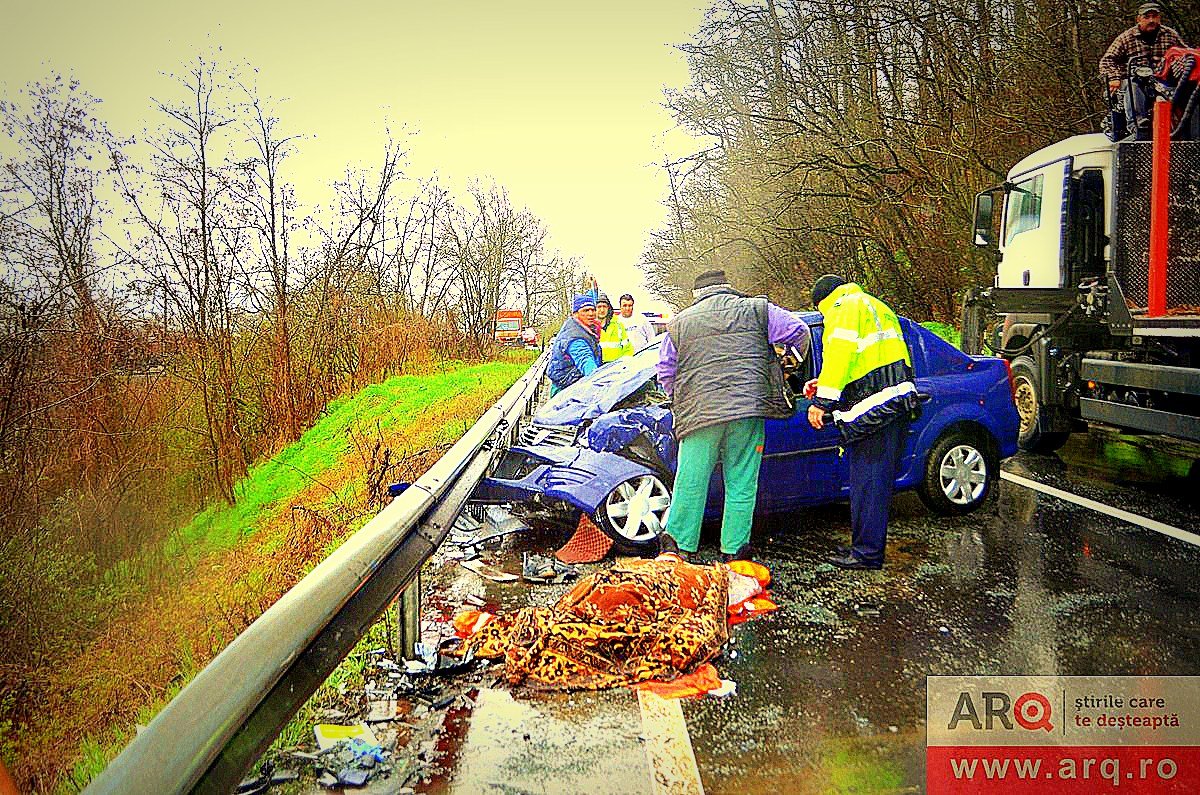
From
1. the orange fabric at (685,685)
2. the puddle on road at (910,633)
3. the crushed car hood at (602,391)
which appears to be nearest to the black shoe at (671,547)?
the puddle on road at (910,633)

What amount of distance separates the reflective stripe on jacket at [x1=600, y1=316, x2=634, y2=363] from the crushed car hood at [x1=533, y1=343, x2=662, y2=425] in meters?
4.52

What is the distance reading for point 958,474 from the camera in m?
7.41

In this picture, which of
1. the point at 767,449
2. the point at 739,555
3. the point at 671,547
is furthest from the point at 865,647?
the point at 767,449

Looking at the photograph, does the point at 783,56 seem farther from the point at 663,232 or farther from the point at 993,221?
the point at 663,232

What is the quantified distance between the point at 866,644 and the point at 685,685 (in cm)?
104

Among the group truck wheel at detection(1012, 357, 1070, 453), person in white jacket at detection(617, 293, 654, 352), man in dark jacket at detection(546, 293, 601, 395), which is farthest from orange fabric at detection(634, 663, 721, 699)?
person in white jacket at detection(617, 293, 654, 352)

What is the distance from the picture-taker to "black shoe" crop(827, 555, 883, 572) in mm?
5980

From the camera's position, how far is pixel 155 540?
860cm

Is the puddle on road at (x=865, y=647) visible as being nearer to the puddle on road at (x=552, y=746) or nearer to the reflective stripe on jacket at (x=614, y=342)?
the puddle on road at (x=552, y=746)

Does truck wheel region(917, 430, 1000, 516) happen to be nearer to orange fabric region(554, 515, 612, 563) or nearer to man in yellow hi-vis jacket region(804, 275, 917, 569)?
man in yellow hi-vis jacket region(804, 275, 917, 569)

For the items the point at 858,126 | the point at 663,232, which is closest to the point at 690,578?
the point at 858,126

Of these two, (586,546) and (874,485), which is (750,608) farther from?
(586,546)

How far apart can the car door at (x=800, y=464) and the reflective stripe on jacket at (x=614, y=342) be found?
19.8ft

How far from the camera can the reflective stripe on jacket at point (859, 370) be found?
5914mm
